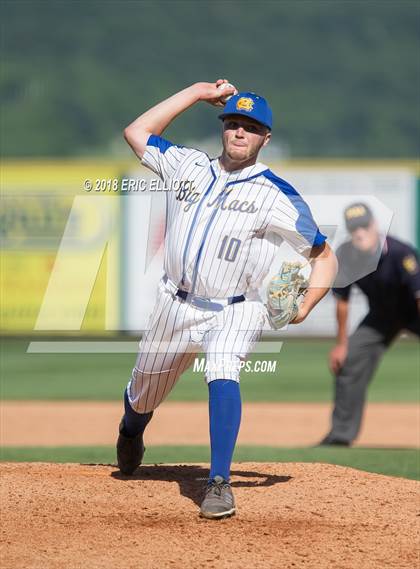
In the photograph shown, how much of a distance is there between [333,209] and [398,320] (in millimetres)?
7170

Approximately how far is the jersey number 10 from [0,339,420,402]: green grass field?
7.37 m

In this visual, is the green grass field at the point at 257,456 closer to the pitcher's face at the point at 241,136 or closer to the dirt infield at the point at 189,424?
the dirt infield at the point at 189,424

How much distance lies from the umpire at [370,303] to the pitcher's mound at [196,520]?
2.89 meters

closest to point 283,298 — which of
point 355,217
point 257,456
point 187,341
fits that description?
point 187,341

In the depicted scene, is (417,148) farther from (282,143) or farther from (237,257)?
(237,257)

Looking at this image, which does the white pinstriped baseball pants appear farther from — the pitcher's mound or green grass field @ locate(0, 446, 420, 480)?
green grass field @ locate(0, 446, 420, 480)

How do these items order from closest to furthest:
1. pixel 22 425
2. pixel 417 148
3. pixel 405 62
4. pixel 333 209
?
pixel 22 425 → pixel 333 209 → pixel 417 148 → pixel 405 62

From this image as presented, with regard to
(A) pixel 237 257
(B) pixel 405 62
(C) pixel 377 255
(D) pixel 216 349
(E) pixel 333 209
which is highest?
(B) pixel 405 62

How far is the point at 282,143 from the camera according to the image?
30.6m

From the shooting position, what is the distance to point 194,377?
599 inches

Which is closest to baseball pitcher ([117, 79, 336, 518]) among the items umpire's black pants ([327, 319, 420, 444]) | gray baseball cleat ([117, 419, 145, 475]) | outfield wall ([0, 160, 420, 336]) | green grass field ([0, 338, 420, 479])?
A: gray baseball cleat ([117, 419, 145, 475])

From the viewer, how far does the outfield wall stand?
16250mm

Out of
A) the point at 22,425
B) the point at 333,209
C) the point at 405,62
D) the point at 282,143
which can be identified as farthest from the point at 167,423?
the point at 405,62

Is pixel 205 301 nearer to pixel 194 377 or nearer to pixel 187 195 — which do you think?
pixel 187 195
